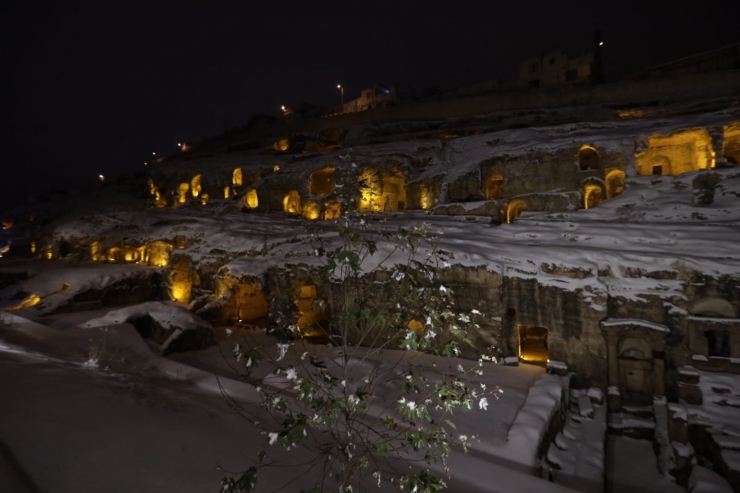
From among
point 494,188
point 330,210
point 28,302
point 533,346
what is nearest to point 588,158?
point 494,188

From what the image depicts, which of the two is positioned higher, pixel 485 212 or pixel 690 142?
pixel 690 142

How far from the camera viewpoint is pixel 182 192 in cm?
4578

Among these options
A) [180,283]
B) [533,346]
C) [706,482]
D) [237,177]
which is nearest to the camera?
[706,482]

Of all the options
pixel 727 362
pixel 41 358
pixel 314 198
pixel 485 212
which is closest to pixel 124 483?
pixel 41 358

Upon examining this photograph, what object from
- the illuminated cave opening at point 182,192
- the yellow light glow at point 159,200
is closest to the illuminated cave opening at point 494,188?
the illuminated cave opening at point 182,192

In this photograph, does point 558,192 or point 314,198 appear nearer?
point 558,192

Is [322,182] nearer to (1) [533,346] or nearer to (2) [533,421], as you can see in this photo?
(1) [533,346]

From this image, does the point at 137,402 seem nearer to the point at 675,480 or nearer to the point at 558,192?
the point at 675,480

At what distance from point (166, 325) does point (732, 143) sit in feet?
108

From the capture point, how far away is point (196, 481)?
205 inches

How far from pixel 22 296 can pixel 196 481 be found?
2555cm

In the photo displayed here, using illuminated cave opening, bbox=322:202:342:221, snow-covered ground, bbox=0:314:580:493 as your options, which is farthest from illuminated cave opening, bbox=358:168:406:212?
snow-covered ground, bbox=0:314:580:493

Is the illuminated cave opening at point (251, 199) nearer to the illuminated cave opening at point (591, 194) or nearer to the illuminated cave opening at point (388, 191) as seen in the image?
the illuminated cave opening at point (388, 191)

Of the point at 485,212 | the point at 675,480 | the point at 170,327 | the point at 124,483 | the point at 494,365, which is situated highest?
the point at 485,212
